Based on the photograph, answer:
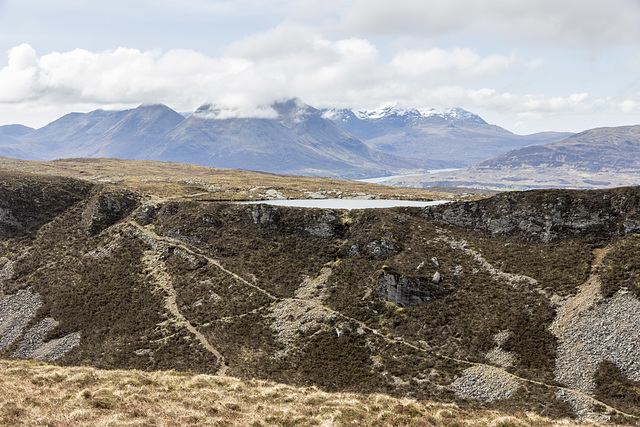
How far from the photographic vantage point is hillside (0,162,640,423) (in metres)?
43.9

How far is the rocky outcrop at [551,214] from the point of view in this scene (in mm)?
60969

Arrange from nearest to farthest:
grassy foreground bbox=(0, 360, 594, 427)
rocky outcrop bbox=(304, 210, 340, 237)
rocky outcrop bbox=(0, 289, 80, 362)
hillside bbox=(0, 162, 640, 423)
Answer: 1. grassy foreground bbox=(0, 360, 594, 427)
2. hillside bbox=(0, 162, 640, 423)
3. rocky outcrop bbox=(0, 289, 80, 362)
4. rocky outcrop bbox=(304, 210, 340, 237)

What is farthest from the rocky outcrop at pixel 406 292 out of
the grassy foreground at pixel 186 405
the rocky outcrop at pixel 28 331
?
the rocky outcrop at pixel 28 331

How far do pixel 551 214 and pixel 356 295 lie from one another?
3800 cm

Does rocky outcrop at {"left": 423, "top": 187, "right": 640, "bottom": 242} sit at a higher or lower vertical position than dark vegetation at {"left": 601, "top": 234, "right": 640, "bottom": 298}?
higher

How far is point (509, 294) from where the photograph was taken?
54125 millimetres

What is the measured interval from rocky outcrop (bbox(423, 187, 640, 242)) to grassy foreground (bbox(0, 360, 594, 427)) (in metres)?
39.8

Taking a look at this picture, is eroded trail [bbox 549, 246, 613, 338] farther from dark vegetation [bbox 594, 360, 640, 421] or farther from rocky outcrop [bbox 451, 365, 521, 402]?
rocky outcrop [bbox 451, 365, 521, 402]

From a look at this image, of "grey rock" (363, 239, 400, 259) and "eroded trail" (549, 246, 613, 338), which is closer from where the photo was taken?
"eroded trail" (549, 246, 613, 338)

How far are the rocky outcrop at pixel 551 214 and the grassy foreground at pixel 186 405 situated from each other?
39.8 metres

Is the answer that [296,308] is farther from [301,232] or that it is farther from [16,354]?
[16,354]

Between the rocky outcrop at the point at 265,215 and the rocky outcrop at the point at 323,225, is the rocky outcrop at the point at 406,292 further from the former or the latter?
the rocky outcrop at the point at 265,215

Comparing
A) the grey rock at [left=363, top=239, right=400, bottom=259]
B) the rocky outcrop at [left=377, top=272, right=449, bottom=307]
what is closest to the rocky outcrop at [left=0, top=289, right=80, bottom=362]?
the rocky outcrop at [left=377, top=272, right=449, bottom=307]

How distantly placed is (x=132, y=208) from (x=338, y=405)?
253ft
